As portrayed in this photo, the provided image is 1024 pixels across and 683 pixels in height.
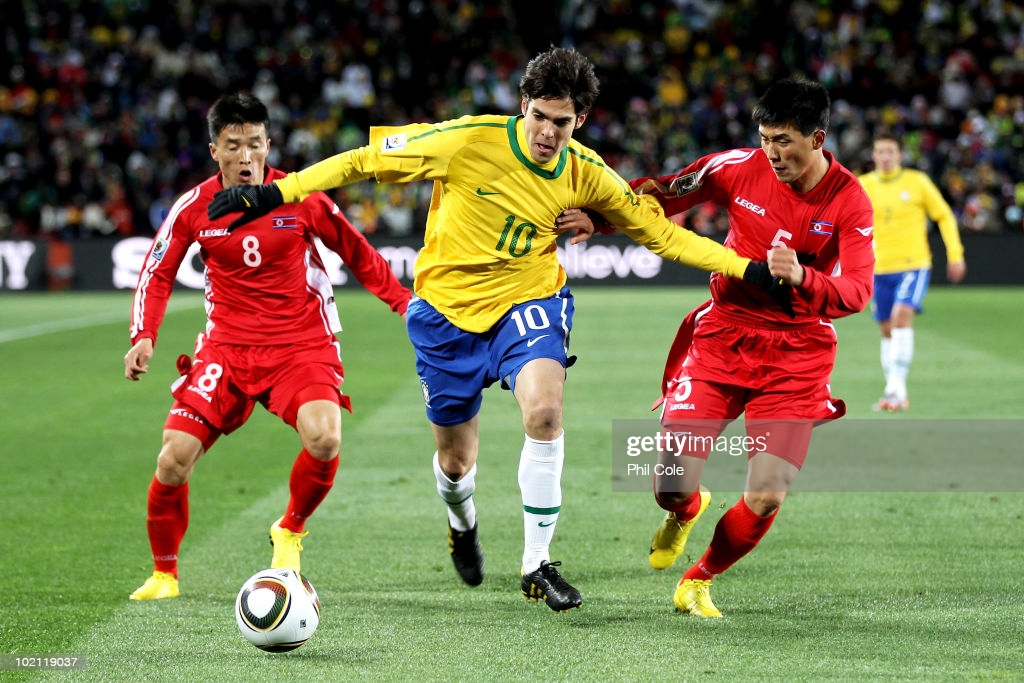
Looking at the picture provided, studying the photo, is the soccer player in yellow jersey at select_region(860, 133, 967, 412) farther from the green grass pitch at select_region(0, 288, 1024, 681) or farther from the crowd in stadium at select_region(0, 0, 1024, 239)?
the crowd in stadium at select_region(0, 0, 1024, 239)

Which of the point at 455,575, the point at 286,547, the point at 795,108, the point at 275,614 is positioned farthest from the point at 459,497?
the point at 795,108

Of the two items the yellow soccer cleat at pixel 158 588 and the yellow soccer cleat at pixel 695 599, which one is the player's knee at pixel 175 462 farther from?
the yellow soccer cleat at pixel 695 599

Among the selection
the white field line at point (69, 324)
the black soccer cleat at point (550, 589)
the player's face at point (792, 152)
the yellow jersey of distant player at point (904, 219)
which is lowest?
the white field line at point (69, 324)

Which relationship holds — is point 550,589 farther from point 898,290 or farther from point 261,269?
point 898,290

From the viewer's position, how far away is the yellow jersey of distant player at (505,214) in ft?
17.3

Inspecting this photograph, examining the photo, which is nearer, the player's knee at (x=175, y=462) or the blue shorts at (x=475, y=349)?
the blue shorts at (x=475, y=349)

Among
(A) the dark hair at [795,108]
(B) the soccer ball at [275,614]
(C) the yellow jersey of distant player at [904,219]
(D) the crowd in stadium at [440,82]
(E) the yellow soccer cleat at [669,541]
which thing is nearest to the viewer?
(B) the soccer ball at [275,614]

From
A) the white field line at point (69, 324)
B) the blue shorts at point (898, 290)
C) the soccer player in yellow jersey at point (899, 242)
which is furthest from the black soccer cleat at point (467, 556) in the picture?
the white field line at point (69, 324)

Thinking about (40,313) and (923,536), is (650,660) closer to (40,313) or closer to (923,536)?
(923,536)

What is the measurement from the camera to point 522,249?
541 centimetres

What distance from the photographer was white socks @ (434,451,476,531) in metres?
5.80

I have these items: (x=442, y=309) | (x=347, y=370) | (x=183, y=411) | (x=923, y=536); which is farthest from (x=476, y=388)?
(x=347, y=370)

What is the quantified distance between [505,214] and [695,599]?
5.60 ft

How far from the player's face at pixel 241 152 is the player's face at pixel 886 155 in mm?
7370
